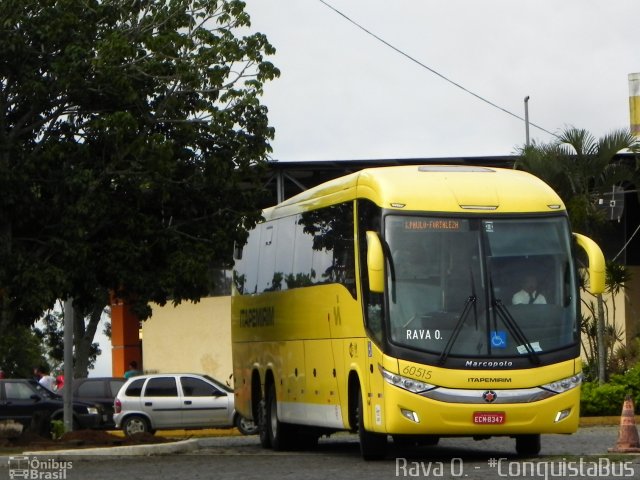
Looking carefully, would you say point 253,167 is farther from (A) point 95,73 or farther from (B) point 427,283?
(B) point 427,283

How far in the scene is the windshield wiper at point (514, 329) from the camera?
17.0 metres

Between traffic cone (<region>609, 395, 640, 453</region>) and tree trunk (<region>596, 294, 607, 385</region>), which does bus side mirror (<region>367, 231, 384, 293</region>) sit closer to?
traffic cone (<region>609, 395, 640, 453</region>)

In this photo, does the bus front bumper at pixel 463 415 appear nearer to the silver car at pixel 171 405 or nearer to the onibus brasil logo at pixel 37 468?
the onibus brasil logo at pixel 37 468

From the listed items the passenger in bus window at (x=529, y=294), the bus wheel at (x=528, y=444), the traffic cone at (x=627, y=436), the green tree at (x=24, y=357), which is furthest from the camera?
the green tree at (x=24, y=357)

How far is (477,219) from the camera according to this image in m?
17.5

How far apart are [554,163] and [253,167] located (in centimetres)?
1009

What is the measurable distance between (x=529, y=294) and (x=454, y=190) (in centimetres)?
159

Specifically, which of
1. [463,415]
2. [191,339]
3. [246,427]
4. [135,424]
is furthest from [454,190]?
[191,339]

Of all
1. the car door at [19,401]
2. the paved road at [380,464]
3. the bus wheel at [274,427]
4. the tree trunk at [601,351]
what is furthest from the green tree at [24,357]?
the paved road at [380,464]

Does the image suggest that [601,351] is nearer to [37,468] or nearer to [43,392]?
[43,392]

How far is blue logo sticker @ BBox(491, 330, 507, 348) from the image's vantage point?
16922 millimetres

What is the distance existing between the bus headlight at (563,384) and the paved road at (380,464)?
82cm

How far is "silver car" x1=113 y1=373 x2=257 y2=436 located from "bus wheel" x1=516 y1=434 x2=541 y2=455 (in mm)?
13538

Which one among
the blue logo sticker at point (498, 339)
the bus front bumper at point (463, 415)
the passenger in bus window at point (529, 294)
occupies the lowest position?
the bus front bumper at point (463, 415)
